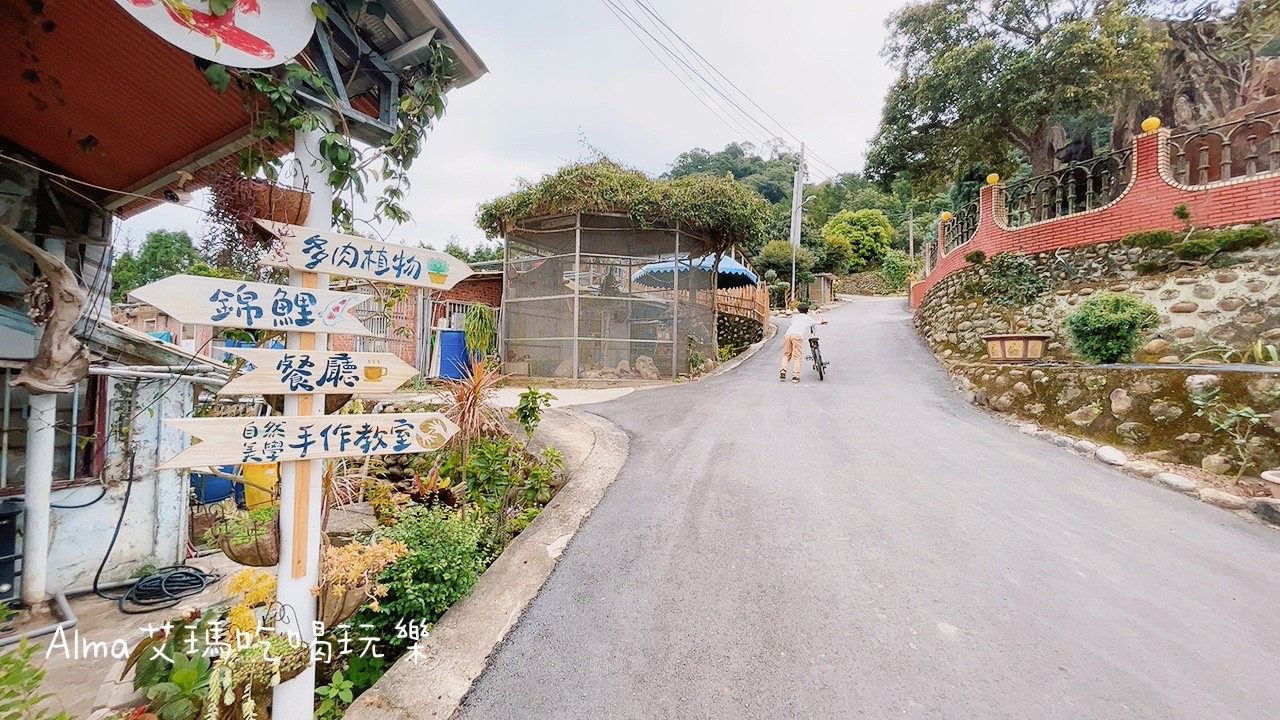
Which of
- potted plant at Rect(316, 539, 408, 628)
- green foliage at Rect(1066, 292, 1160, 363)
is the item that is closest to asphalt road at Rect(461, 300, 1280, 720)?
potted plant at Rect(316, 539, 408, 628)

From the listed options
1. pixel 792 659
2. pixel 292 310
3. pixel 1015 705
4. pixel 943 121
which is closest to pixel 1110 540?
pixel 1015 705

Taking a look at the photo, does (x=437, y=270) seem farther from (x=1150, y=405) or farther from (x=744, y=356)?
(x=744, y=356)

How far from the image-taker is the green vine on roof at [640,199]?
345 inches

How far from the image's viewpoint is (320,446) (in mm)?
1967

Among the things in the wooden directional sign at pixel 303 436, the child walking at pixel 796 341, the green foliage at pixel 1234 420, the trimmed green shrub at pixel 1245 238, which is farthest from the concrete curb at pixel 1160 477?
the wooden directional sign at pixel 303 436

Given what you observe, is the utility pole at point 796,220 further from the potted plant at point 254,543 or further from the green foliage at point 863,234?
the potted plant at point 254,543

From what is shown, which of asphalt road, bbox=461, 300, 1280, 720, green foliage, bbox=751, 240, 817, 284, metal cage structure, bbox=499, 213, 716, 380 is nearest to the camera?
asphalt road, bbox=461, 300, 1280, 720

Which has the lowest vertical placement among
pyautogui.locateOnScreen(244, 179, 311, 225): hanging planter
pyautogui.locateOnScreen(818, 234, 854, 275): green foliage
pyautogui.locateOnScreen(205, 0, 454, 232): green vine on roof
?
pyautogui.locateOnScreen(244, 179, 311, 225): hanging planter

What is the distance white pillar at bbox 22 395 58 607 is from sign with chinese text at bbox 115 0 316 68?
343 cm

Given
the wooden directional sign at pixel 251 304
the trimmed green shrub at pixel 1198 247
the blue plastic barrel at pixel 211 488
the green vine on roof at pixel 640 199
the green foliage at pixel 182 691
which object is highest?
the green vine on roof at pixel 640 199

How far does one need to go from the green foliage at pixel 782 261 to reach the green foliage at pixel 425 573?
19070 millimetres

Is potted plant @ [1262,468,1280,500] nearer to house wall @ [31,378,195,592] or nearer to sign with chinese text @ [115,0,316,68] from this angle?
sign with chinese text @ [115,0,316,68]

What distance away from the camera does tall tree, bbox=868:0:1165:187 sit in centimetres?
920

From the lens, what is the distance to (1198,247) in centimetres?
661
